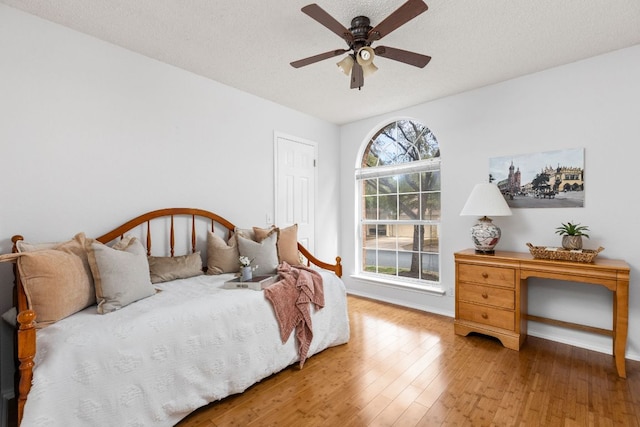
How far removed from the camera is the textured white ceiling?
6.33 feet

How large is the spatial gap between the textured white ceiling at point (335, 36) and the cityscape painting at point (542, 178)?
0.84 m

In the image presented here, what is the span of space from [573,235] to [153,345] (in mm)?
3251

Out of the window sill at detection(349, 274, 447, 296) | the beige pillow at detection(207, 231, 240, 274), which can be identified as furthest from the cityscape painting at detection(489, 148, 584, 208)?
the beige pillow at detection(207, 231, 240, 274)

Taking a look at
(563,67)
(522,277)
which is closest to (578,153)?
(563,67)

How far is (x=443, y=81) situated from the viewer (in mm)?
3027

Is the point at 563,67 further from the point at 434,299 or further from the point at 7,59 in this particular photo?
the point at 7,59

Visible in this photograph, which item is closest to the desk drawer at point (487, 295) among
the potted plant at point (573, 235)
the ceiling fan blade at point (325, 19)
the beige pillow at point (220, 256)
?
the potted plant at point (573, 235)

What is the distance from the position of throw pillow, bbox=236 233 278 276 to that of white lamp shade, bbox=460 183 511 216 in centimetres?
191

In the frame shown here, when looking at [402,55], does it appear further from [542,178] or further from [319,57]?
[542,178]

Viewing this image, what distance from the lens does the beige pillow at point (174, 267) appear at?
236 cm

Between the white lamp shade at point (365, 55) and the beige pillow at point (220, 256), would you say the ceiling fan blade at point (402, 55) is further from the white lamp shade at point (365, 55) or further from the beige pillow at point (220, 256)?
the beige pillow at point (220, 256)

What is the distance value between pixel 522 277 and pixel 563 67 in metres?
1.97

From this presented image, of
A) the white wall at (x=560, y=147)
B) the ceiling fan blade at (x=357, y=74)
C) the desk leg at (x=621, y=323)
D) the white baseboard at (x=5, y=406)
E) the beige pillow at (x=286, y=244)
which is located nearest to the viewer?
the white baseboard at (x=5, y=406)

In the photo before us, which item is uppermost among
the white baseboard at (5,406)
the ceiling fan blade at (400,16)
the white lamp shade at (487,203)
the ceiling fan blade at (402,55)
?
the ceiling fan blade at (400,16)
